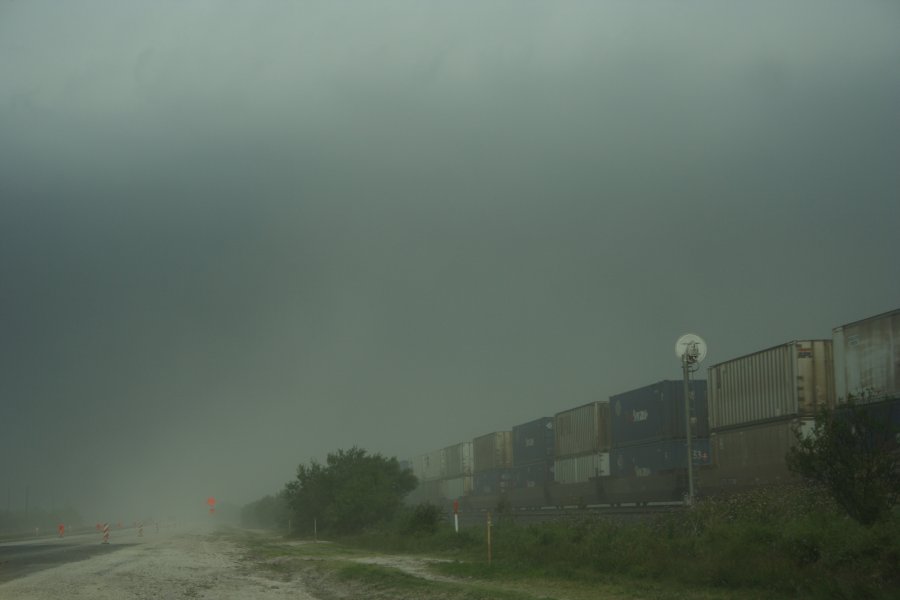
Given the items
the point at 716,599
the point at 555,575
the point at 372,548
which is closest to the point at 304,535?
the point at 372,548

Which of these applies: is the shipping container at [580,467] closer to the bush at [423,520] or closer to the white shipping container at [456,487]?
the bush at [423,520]

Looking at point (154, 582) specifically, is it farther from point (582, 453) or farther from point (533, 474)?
point (533, 474)

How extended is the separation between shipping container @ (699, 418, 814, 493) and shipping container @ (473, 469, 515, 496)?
24301 mm

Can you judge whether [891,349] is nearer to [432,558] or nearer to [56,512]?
[432,558]

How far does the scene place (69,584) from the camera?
74.7 ft

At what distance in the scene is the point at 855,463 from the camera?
15.9 metres

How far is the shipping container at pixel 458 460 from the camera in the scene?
2611 inches

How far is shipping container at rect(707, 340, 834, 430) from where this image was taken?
27.0 meters

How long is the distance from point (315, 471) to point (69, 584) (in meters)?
41.0

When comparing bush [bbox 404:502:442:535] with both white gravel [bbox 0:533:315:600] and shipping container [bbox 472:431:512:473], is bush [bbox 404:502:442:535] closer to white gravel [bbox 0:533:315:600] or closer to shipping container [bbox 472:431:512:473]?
white gravel [bbox 0:533:315:600]

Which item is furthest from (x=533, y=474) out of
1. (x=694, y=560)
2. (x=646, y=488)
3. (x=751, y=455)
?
(x=694, y=560)

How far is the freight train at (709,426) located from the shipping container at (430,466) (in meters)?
19.8

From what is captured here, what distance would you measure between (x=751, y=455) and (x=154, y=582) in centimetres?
1959

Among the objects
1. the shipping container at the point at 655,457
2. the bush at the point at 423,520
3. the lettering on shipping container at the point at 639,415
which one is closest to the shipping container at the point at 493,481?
the bush at the point at 423,520
